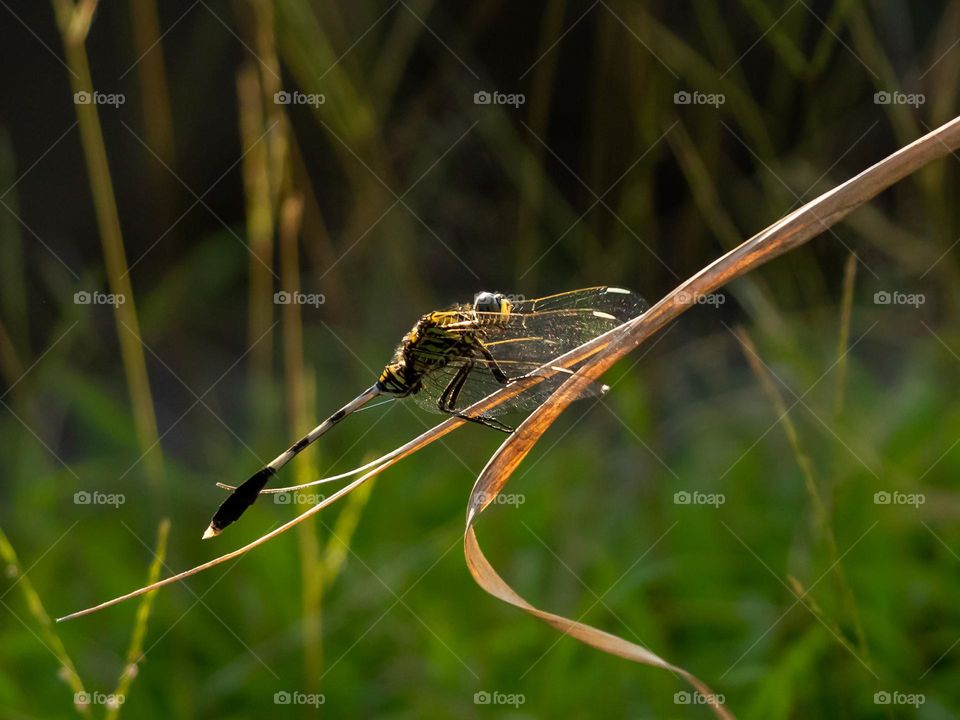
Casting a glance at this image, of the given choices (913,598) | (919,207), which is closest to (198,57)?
(919,207)

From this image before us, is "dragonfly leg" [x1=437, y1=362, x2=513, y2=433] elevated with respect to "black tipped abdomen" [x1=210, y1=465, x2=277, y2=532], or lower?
elevated

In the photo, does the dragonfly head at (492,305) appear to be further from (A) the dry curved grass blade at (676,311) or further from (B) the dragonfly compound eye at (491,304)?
(A) the dry curved grass blade at (676,311)

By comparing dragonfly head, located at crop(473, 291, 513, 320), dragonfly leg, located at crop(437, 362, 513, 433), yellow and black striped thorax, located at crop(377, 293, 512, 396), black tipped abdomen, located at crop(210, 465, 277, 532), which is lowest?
black tipped abdomen, located at crop(210, 465, 277, 532)

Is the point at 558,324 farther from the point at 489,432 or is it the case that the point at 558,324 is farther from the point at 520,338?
the point at 489,432

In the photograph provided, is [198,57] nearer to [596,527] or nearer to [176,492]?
[176,492]

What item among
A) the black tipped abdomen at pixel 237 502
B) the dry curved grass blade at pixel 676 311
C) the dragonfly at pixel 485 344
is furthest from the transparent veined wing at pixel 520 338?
the black tipped abdomen at pixel 237 502

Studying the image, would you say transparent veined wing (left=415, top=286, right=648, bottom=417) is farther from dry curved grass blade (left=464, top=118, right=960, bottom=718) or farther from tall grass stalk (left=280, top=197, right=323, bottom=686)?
tall grass stalk (left=280, top=197, right=323, bottom=686)

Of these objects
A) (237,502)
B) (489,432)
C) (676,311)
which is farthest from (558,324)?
(489,432)

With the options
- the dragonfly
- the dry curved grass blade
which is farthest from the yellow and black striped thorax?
the dry curved grass blade
